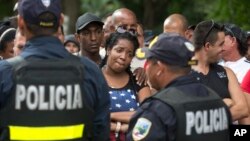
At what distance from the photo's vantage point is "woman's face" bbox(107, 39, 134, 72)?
21.4 feet

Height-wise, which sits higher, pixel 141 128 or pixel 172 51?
pixel 172 51

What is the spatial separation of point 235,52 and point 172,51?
3.65m

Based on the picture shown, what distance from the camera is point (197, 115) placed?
183 inches

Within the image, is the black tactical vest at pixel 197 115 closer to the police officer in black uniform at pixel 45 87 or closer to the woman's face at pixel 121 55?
the police officer in black uniform at pixel 45 87

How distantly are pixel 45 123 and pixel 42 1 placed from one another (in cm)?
75

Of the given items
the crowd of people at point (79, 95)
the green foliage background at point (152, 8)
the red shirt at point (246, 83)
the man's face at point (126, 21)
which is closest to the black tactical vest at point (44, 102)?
the crowd of people at point (79, 95)

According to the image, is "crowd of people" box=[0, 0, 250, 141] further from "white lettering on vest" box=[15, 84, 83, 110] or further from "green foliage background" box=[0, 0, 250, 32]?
"green foliage background" box=[0, 0, 250, 32]

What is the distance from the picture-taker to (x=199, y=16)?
953 inches

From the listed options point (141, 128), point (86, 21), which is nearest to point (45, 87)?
point (141, 128)

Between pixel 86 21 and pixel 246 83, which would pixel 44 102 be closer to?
pixel 86 21

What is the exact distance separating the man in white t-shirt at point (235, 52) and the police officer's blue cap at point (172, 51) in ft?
10.3

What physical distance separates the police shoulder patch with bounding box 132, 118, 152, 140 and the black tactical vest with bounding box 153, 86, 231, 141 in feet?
0.58

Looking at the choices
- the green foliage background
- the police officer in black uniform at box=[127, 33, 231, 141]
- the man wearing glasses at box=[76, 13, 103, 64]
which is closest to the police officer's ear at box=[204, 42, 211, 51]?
the man wearing glasses at box=[76, 13, 103, 64]

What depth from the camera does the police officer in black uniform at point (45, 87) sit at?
4473mm
